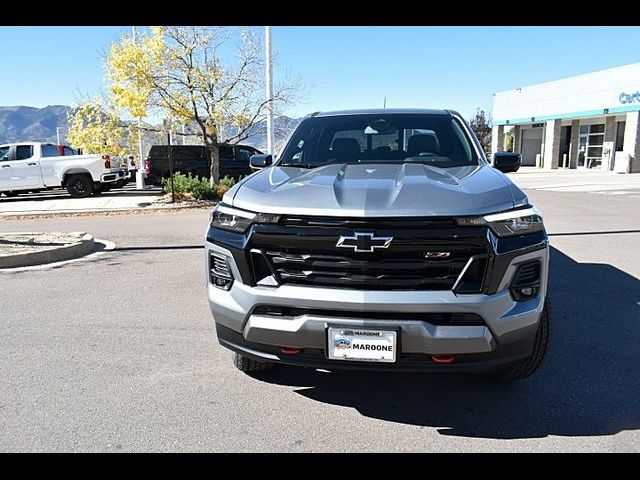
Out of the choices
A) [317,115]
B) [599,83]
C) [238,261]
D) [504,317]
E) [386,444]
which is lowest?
[386,444]

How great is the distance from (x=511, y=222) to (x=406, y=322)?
2.57ft

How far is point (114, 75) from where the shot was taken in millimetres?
14781

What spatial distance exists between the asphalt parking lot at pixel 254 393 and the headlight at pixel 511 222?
115 cm

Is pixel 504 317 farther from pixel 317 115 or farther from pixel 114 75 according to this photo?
pixel 114 75

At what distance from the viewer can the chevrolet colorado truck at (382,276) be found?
2504 mm

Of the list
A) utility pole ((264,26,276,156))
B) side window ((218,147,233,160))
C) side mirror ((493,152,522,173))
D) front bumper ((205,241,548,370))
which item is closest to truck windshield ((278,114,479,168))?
side mirror ((493,152,522,173))

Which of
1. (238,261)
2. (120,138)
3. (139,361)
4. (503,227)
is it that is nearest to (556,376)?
(503,227)

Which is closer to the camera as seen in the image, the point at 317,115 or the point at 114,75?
the point at 317,115

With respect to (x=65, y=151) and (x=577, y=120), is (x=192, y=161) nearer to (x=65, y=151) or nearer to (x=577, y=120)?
(x=65, y=151)

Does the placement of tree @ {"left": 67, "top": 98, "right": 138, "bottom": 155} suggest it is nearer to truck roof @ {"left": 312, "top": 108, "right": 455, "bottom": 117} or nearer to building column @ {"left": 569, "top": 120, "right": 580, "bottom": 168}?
truck roof @ {"left": 312, "top": 108, "right": 455, "bottom": 117}

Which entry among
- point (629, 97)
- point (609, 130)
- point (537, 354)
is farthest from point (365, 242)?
point (609, 130)

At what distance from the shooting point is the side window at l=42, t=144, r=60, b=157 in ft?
53.1

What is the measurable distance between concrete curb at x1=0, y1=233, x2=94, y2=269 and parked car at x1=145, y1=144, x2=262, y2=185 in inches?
425

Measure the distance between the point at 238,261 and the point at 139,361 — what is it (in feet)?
5.19
